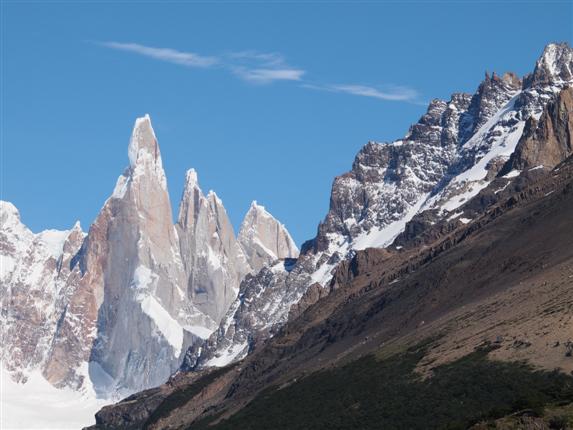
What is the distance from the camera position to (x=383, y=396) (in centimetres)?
16588

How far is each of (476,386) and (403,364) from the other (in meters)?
31.6

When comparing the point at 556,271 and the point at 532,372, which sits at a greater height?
the point at 556,271

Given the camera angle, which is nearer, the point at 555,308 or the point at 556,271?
the point at 555,308

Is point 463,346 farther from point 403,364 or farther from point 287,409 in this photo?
point 287,409

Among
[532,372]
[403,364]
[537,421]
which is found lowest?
[537,421]

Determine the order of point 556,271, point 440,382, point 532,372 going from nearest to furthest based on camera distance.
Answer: point 532,372, point 440,382, point 556,271

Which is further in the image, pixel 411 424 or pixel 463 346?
pixel 463 346

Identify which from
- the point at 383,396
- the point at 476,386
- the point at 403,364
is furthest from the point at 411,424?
the point at 403,364

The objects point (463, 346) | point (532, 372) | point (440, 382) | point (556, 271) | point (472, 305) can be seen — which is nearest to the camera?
point (532, 372)

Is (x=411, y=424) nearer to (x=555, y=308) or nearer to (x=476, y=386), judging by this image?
(x=476, y=386)

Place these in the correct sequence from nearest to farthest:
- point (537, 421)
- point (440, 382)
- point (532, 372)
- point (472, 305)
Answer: point (537, 421) < point (532, 372) < point (440, 382) < point (472, 305)

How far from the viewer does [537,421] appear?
110312 millimetres

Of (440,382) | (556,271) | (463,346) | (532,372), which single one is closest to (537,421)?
(532,372)

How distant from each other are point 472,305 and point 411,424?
54.1 metres
